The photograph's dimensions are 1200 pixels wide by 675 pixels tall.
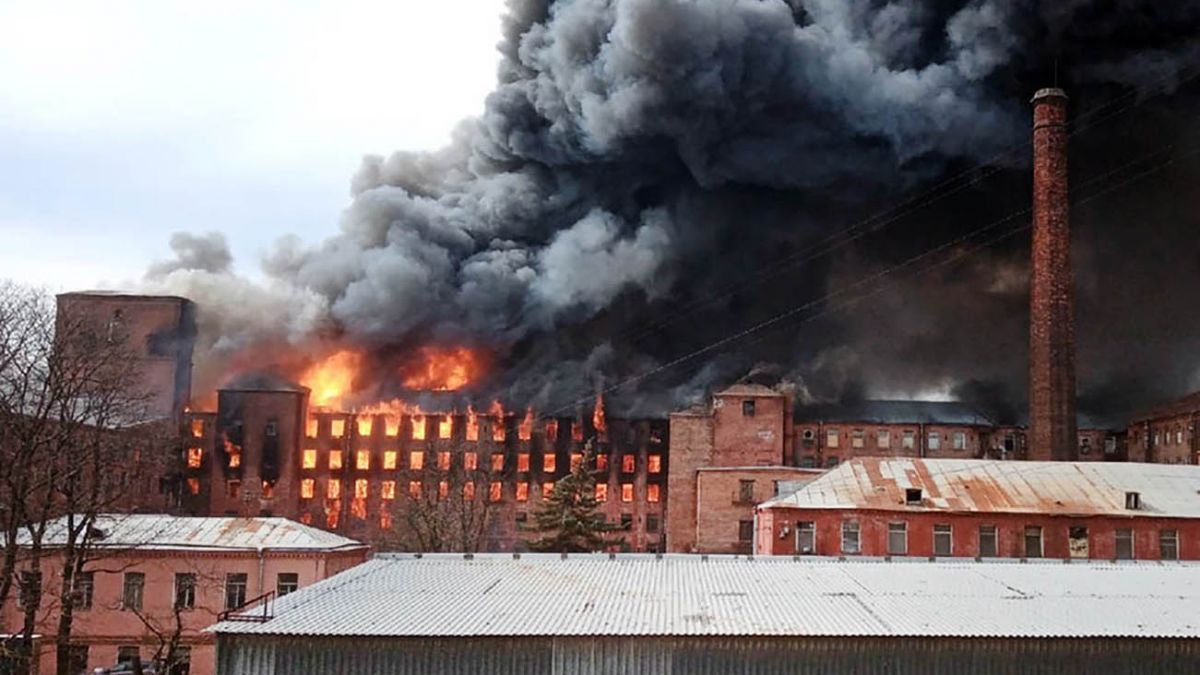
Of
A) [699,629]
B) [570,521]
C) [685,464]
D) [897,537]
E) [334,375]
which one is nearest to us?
[699,629]

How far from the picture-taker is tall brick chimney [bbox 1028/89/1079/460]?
52.5m

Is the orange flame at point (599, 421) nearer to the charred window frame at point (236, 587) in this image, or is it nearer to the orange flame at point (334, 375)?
the orange flame at point (334, 375)

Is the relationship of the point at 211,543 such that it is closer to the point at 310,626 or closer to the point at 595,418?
the point at 310,626

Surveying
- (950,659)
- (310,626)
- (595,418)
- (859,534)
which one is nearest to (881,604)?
(950,659)

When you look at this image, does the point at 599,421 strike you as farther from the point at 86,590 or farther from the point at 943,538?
the point at 86,590

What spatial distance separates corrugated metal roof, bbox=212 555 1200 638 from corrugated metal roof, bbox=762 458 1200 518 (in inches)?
464

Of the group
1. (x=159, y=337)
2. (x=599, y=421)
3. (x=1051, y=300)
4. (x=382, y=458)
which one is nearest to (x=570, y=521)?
(x=599, y=421)

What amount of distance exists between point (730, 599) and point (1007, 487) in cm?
2026

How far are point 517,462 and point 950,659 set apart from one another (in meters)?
→ 48.5

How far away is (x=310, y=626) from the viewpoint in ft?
72.7

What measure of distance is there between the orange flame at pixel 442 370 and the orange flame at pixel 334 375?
3.02m

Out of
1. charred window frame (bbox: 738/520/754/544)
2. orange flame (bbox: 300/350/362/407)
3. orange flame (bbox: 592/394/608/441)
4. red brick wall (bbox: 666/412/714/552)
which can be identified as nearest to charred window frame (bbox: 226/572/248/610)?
charred window frame (bbox: 738/520/754/544)

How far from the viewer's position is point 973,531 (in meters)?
40.0

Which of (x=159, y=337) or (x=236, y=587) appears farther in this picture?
(x=159, y=337)
